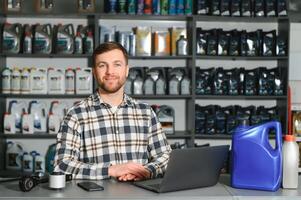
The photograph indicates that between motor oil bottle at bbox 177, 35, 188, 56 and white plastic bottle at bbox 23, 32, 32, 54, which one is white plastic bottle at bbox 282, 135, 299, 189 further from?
white plastic bottle at bbox 23, 32, 32, 54

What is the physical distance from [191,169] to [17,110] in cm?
305

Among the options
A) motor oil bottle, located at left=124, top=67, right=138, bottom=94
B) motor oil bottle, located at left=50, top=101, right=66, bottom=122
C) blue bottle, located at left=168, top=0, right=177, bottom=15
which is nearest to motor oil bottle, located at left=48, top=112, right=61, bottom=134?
motor oil bottle, located at left=50, top=101, right=66, bottom=122

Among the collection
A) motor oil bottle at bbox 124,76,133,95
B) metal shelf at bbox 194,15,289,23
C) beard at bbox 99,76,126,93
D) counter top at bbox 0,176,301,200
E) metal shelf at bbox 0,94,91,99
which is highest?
metal shelf at bbox 194,15,289,23

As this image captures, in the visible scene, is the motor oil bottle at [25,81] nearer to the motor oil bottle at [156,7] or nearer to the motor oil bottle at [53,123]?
the motor oil bottle at [53,123]

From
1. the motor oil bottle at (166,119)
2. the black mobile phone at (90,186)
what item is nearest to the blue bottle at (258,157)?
the black mobile phone at (90,186)

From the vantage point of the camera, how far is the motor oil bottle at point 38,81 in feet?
14.6

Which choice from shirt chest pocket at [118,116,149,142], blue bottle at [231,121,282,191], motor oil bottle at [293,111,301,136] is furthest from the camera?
motor oil bottle at [293,111,301,136]

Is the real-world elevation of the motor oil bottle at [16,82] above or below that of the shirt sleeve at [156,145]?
above

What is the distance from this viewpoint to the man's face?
223cm

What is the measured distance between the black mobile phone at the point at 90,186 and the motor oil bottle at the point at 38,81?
2.64 meters

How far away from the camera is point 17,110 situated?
4.54m

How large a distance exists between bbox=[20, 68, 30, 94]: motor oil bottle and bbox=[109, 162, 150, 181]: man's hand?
2519mm

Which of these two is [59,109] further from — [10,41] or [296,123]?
[296,123]

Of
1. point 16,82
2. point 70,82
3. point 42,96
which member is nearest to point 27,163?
point 42,96
